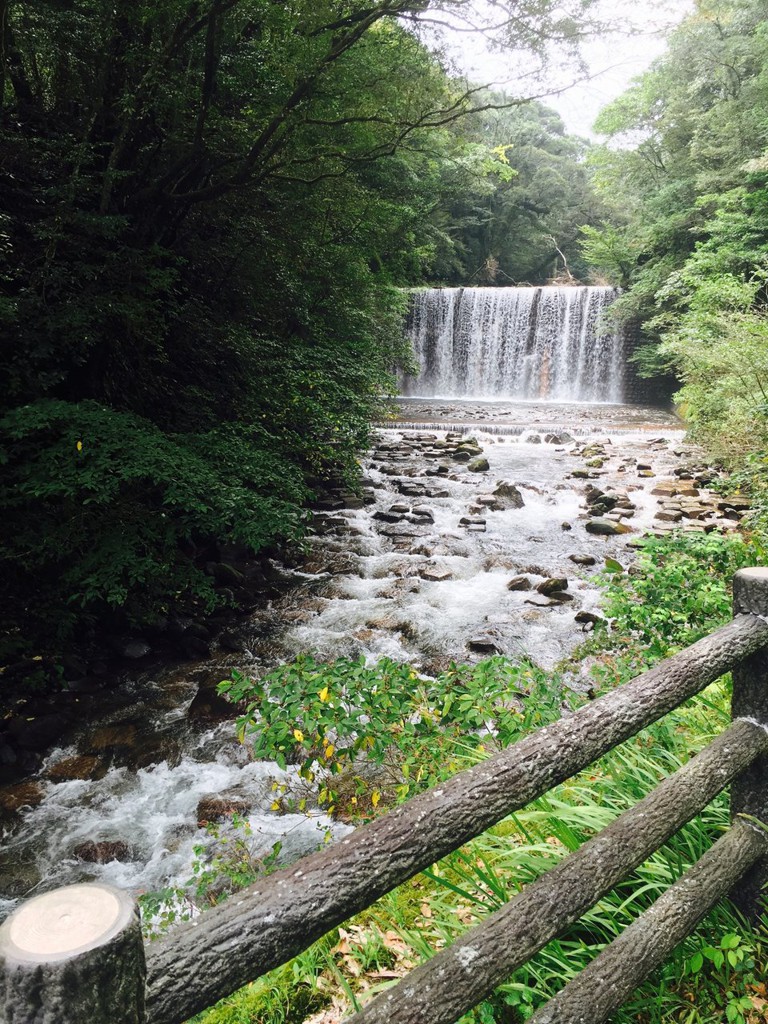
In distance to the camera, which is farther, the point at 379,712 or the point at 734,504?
the point at 734,504

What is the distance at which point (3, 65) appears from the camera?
4445 mm

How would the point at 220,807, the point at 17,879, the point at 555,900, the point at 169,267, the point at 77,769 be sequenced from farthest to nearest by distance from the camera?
the point at 169,267, the point at 77,769, the point at 220,807, the point at 17,879, the point at 555,900

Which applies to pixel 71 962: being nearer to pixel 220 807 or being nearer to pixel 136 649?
pixel 220 807

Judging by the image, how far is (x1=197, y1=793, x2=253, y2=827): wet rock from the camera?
3.81 metres

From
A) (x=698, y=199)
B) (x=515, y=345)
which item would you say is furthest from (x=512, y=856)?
(x=515, y=345)

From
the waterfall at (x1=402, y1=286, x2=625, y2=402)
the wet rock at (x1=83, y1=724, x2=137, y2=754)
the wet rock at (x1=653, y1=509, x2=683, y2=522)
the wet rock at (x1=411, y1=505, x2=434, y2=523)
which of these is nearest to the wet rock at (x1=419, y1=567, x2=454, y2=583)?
the wet rock at (x1=411, y1=505, x2=434, y2=523)

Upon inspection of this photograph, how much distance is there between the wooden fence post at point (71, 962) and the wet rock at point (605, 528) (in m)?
8.58

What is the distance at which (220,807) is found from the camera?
3.88 meters

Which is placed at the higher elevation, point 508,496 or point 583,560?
point 508,496

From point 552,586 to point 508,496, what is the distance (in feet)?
12.0

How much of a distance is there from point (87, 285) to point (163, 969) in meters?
4.71

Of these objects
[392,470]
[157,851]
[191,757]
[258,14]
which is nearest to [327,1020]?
[157,851]

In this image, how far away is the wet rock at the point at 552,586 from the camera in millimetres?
6809

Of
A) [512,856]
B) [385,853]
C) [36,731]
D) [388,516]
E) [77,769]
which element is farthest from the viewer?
[388,516]
